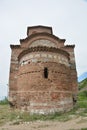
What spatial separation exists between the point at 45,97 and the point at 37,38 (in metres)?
7.16

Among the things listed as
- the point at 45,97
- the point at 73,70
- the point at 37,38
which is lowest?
the point at 45,97

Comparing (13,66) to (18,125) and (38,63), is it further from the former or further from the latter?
(18,125)

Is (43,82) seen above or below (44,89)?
above

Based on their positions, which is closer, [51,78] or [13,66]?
[51,78]

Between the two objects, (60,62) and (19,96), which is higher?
(60,62)

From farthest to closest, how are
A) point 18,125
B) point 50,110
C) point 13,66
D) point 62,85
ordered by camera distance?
point 13,66, point 62,85, point 50,110, point 18,125

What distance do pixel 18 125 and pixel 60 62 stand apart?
226 inches

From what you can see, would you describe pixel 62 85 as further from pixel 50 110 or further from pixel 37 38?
pixel 37 38

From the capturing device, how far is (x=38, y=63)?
12.6 metres

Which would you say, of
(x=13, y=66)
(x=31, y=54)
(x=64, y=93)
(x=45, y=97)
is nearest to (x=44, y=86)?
(x=45, y=97)

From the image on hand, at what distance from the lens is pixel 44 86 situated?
1197 cm

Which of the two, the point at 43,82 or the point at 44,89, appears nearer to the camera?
the point at 44,89

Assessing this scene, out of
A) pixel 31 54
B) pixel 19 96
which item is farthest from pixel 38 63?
pixel 19 96

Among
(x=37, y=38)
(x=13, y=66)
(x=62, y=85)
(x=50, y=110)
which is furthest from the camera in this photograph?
(x=37, y=38)
